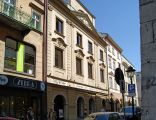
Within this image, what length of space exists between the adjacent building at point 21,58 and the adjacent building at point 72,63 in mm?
1859

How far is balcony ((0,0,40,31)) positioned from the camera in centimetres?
1941

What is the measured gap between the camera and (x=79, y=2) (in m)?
36.0

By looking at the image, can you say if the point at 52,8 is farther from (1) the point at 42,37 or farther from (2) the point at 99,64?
(2) the point at 99,64

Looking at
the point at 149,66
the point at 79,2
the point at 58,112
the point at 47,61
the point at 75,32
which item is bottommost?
the point at 58,112

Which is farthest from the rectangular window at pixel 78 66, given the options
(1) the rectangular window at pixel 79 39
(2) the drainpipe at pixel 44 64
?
(2) the drainpipe at pixel 44 64

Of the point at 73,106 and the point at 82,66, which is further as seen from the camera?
the point at 82,66

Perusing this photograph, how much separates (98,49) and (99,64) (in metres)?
2.04

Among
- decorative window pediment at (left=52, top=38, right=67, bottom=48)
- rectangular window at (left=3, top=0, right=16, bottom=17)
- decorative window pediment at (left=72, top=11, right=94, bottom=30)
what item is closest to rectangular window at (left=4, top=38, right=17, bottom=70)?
rectangular window at (left=3, top=0, right=16, bottom=17)

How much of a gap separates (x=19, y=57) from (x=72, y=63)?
30.9ft

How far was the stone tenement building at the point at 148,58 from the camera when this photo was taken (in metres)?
4.80

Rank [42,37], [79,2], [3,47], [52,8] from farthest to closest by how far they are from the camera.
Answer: [79,2], [52,8], [42,37], [3,47]

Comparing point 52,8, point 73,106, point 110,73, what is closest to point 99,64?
point 110,73

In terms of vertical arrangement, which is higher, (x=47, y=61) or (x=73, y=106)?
(x=47, y=61)

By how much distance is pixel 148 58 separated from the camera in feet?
16.2
